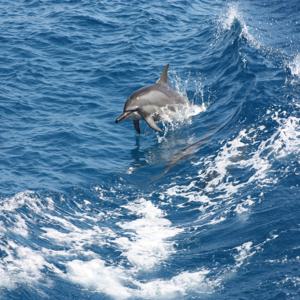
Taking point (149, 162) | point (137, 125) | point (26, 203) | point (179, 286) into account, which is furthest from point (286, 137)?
point (26, 203)

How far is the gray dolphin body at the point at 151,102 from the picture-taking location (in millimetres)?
23359

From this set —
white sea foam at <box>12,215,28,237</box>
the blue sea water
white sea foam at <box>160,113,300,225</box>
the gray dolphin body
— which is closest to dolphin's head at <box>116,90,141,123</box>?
the gray dolphin body

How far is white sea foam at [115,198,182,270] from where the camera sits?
16688mm

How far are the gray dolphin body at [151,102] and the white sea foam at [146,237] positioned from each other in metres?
4.77

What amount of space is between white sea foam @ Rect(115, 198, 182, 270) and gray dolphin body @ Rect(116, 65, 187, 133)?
4771 millimetres

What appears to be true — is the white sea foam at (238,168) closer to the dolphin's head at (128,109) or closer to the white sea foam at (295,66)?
the dolphin's head at (128,109)

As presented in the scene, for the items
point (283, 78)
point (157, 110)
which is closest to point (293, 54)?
point (283, 78)

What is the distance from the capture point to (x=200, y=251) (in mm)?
16609

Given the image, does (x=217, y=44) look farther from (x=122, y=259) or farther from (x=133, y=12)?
(x=122, y=259)

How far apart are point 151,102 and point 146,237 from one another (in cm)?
728

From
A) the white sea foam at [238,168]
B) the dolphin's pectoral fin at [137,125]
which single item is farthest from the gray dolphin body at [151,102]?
the white sea foam at [238,168]

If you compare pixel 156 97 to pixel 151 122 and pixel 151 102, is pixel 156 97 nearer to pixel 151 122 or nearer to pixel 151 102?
pixel 151 102

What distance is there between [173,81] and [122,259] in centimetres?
1184

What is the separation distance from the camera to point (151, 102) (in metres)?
23.9
